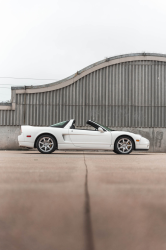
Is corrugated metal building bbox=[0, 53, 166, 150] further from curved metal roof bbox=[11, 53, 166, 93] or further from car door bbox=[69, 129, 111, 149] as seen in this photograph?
car door bbox=[69, 129, 111, 149]

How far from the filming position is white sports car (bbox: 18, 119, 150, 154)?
971 cm

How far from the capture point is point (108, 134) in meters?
10.0

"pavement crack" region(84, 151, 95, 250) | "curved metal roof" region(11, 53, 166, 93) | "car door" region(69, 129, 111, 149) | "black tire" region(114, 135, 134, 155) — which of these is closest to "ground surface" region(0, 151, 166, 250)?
"pavement crack" region(84, 151, 95, 250)

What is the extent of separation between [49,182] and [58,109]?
509 inches

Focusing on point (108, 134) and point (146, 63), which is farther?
point (146, 63)

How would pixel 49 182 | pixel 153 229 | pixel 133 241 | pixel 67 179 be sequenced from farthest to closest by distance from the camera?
pixel 67 179
pixel 49 182
pixel 153 229
pixel 133 241

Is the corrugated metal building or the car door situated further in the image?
the corrugated metal building

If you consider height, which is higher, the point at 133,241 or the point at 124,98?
the point at 124,98

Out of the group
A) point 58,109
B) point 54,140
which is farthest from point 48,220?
point 58,109

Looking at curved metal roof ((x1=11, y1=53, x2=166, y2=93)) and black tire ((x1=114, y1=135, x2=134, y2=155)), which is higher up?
curved metal roof ((x1=11, y1=53, x2=166, y2=93))

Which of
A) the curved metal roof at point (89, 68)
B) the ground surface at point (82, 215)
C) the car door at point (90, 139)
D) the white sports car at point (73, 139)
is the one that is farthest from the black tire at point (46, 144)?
the curved metal roof at point (89, 68)

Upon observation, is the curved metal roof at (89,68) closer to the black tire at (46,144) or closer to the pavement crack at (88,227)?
the black tire at (46,144)

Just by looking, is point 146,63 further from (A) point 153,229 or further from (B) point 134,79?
(A) point 153,229

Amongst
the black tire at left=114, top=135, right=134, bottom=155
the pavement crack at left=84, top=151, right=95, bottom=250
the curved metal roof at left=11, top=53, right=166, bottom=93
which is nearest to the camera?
the pavement crack at left=84, top=151, right=95, bottom=250
